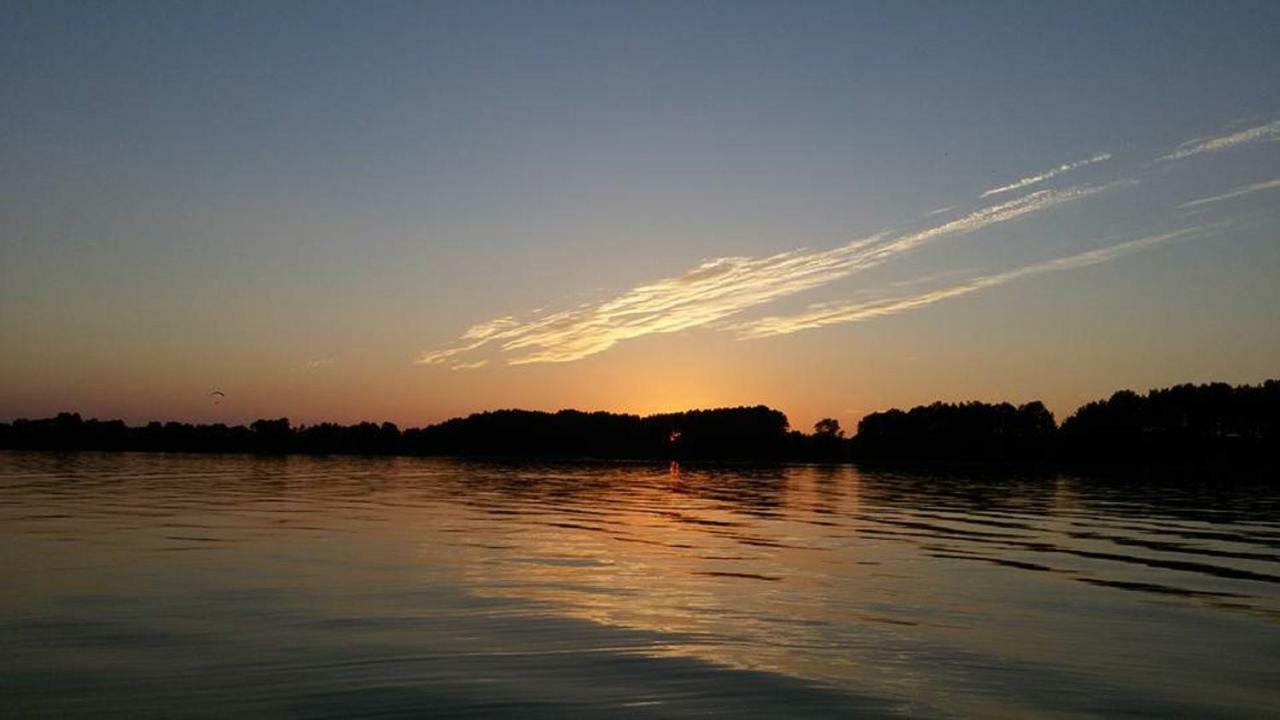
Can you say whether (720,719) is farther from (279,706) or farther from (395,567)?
(395,567)

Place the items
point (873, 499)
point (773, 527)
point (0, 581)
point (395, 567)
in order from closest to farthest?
point (0, 581), point (395, 567), point (773, 527), point (873, 499)

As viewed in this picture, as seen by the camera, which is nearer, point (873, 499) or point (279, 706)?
point (279, 706)

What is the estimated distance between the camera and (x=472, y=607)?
17078 mm

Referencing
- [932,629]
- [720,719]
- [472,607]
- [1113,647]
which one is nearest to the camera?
[720,719]

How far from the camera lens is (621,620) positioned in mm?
15922

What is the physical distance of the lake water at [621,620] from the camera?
10992 millimetres

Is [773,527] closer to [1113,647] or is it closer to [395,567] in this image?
[395,567]

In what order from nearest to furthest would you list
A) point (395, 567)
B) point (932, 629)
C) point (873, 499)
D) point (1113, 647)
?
point (1113, 647) → point (932, 629) → point (395, 567) → point (873, 499)

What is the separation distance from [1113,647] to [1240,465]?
605 ft

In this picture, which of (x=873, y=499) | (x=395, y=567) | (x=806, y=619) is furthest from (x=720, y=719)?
(x=873, y=499)

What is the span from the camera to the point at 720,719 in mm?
10078

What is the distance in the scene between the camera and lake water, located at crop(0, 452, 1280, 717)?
36.1 ft

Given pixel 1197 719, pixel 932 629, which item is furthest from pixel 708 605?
pixel 1197 719

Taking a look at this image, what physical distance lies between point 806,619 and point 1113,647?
503cm
